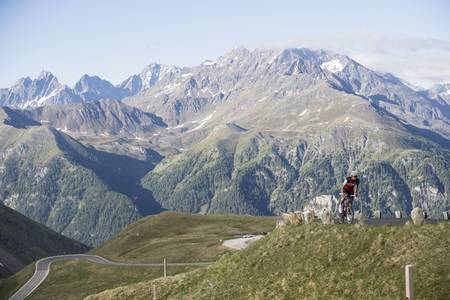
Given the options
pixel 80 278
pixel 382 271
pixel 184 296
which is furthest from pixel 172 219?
pixel 382 271

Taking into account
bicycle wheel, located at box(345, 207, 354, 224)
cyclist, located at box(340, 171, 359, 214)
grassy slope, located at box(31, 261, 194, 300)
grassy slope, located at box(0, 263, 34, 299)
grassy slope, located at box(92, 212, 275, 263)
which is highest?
cyclist, located at box(340, 171, 359, 214)

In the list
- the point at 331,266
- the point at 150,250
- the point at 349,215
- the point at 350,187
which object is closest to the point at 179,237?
the point at 150,250

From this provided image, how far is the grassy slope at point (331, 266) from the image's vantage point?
33.4 meters

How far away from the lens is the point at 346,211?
154ft

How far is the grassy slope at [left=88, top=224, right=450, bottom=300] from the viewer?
3338cm

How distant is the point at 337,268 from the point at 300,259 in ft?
14.1

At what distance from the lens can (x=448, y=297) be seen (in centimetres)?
3000

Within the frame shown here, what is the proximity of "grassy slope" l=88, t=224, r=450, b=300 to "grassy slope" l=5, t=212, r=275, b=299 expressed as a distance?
36.7 metres

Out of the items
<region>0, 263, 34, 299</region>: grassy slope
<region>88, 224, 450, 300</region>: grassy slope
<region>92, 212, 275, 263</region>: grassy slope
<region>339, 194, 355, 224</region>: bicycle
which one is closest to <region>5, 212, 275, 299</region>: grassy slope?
<region>92, 212, 275, 263</region>: grassy slope

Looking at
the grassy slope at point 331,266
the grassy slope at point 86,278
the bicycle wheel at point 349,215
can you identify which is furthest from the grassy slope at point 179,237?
the bicycle wheel at point 349,215

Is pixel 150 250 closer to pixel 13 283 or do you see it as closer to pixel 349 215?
pixel 13 283

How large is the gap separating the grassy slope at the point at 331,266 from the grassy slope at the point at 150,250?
36.7 m

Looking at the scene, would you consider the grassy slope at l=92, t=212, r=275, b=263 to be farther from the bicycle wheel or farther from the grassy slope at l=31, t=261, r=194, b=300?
the bicycle wheel

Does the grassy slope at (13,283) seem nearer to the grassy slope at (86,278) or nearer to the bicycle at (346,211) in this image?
the grassy slope at (86,278)
